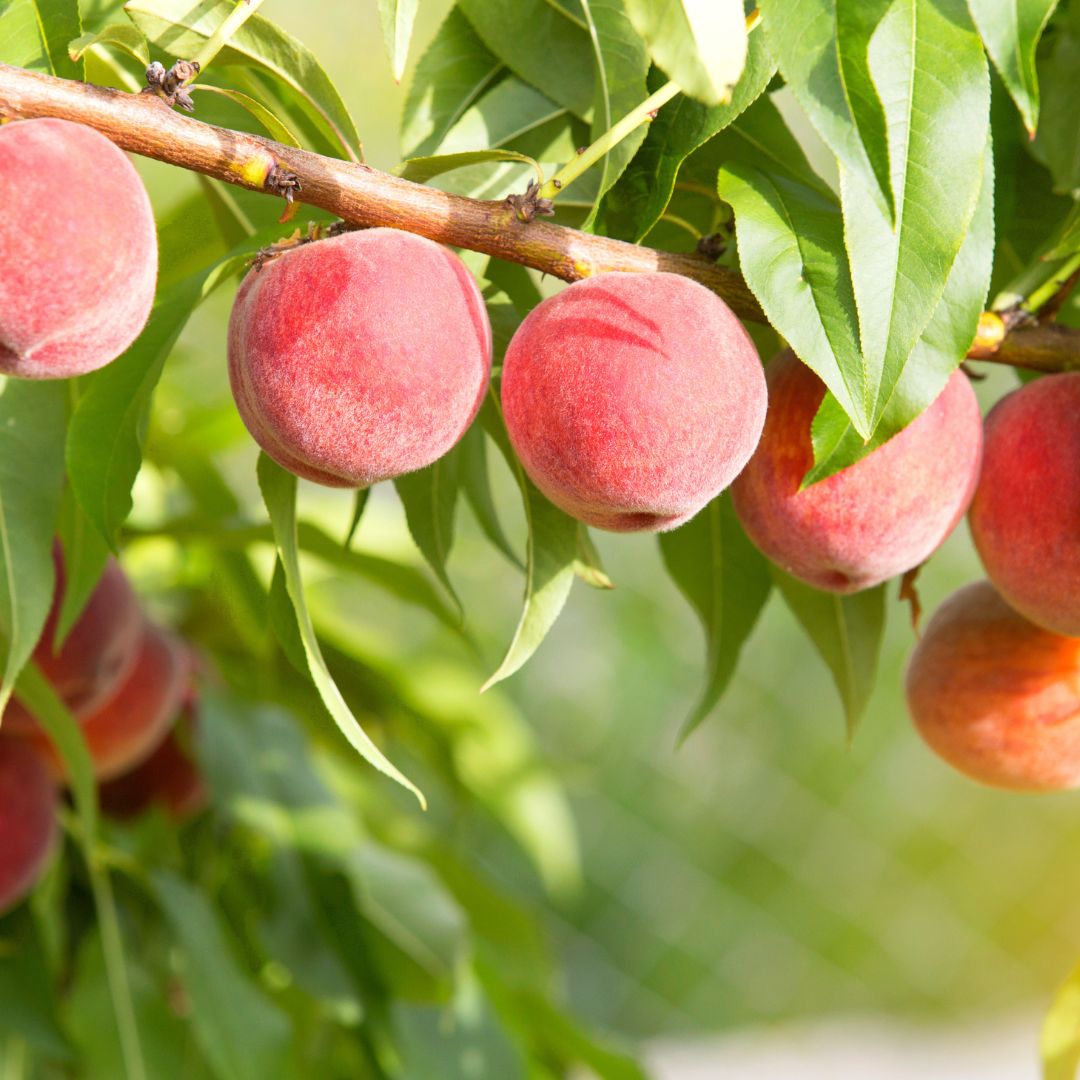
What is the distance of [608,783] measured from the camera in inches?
183

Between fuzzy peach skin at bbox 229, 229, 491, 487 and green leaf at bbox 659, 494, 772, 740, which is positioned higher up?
fuzzy peach skin at bbox 229, 229, 491, 487

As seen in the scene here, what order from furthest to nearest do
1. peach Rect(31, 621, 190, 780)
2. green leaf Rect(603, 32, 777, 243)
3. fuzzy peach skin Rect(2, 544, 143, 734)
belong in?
peach Rect(31, 621, 190, 780)
fuzzy peach skin Rect(2, 544, 143, 734)
green leaf Rect(603, 32, 777, 243)

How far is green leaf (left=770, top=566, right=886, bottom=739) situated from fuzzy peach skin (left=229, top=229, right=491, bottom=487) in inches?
11.9

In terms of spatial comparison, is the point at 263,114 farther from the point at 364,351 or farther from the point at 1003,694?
the point at 1003,694

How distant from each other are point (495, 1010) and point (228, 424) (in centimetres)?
55

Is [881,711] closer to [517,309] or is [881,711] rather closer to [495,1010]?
[495,1010]

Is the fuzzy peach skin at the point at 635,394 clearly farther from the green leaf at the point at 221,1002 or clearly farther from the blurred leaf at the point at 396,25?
the green leaf at the point at 221,1002

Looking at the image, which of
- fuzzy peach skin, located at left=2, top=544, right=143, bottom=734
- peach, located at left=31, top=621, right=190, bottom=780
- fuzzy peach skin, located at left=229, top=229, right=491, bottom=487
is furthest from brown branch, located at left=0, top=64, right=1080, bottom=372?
peach, located at left=31, top=621, right=190, bottom=780

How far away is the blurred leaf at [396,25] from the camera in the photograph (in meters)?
0.47

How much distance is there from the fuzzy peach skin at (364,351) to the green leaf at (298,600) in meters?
0.07

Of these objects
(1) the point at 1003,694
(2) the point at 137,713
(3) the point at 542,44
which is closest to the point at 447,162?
(3) the point at 542,44

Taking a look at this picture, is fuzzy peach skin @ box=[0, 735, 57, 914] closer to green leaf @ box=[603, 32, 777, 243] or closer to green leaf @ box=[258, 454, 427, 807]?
green leaf @ box=[258, 454, 427, 807]

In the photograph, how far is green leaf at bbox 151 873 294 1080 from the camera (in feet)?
2.92

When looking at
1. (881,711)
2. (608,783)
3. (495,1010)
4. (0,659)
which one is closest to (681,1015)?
(608,783)
